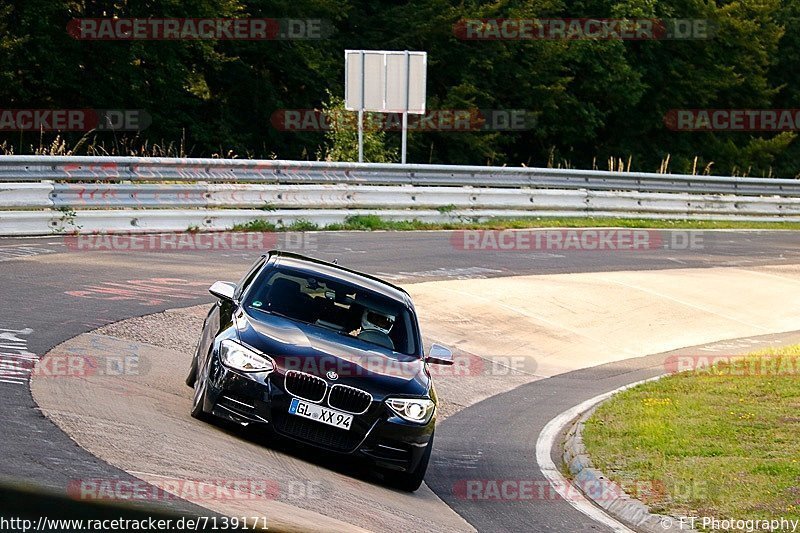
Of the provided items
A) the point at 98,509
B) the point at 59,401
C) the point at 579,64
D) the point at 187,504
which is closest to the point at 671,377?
the point at 59,401

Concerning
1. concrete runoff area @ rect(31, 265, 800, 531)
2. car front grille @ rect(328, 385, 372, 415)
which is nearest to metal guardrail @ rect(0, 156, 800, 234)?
concrete runoff area @ rect(31, 265, 800, 531)

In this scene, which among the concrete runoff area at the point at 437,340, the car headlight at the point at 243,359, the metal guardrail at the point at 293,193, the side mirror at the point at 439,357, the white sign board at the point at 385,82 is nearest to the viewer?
the concrete runoff area at the point at 437,340

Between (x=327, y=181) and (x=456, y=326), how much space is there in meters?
7.92

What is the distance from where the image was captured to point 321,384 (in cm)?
913

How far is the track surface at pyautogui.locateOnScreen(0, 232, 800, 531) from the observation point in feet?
28.6

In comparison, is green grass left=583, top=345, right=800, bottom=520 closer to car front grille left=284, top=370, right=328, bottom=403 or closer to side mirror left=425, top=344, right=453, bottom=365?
side mirror left=425, top=344, right=453, bottom=365

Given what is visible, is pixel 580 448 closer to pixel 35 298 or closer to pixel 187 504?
pixel 187 504

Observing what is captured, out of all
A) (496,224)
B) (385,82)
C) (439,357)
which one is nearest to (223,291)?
(439,357)

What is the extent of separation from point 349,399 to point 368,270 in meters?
10.1

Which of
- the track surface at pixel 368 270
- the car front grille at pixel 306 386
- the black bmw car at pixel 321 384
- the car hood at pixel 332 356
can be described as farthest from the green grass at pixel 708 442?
the car front grille at pixel 306 386

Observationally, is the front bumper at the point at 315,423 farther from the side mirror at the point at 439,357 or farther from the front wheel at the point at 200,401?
the side mirror at the point at 439,357

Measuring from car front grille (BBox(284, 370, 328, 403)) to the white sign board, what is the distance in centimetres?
1793

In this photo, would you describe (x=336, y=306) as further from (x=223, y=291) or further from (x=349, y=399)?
(x=349, y=399)

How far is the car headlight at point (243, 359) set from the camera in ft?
30.2
